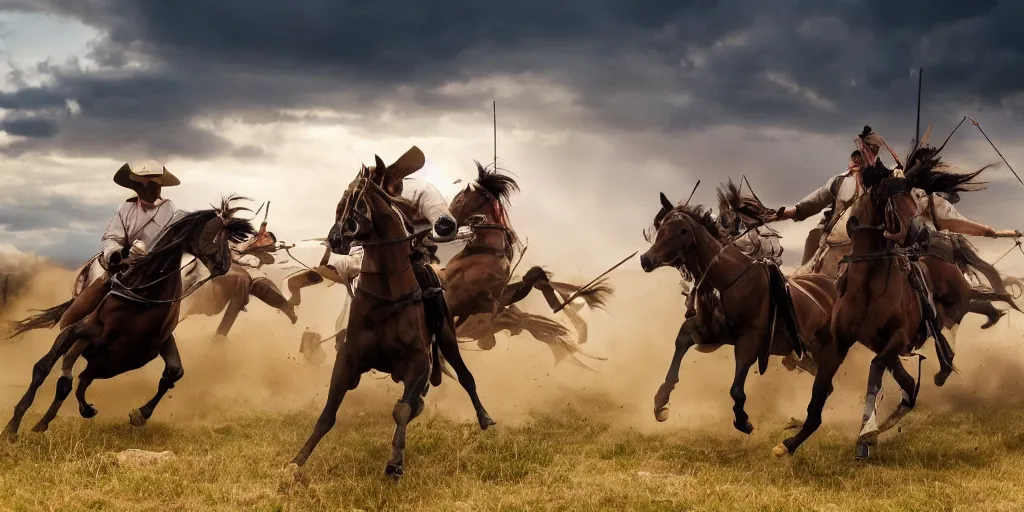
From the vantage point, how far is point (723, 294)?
1128 cm

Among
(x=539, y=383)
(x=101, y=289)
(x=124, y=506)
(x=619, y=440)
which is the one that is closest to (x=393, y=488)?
(x=124, y=506)

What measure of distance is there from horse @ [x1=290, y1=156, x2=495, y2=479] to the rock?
1.63m

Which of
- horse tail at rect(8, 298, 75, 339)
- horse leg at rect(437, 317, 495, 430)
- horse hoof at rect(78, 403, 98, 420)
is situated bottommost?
horse hoof at rect(78, 403, 98, 420)

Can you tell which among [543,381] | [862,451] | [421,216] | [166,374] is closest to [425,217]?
[421,216]

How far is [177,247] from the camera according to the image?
36.9ft

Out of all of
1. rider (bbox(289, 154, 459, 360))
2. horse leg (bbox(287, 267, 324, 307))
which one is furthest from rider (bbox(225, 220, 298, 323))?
rider (bbox(289, 154, 459, 360))

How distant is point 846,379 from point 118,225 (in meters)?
Answer: 10.9

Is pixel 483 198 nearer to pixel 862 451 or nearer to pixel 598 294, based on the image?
pixel 598 294

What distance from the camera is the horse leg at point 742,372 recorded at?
10758 millimetres

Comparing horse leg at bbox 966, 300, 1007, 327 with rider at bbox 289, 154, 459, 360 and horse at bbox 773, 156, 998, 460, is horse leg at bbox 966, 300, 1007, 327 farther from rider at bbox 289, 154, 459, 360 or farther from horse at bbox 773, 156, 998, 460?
rider at bbox 289, 154, 459, 360

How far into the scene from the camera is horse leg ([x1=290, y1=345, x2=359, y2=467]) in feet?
30.5

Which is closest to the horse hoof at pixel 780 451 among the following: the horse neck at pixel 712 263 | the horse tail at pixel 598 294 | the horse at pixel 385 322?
the horse neck at pixel 712 263

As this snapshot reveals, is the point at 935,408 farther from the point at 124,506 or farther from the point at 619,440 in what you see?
the point at 124,506

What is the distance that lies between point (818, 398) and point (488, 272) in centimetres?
Result: 479
